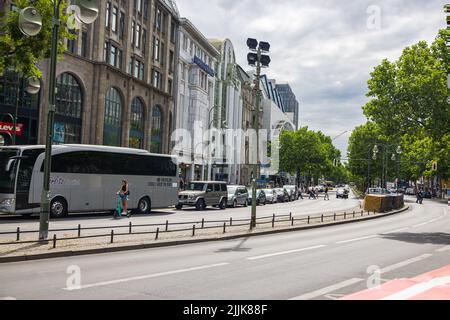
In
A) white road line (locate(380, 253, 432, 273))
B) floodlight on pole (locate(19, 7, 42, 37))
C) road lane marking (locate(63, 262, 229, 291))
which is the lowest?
white road line (locate(380, 253, 432, 273))

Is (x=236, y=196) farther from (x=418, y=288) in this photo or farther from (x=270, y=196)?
(x=418, y=288)

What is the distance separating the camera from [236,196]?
121 feet

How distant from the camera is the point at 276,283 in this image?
28.7ft

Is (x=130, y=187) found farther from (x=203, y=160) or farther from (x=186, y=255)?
(x=203, y=160)

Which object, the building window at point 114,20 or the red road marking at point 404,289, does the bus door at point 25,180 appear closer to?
the red road marking at point 404,289

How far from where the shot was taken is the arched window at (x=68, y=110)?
36938 mm

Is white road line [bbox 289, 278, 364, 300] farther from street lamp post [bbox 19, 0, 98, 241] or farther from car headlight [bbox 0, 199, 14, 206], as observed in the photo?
car headlight [bbox 0, 199, 14, 206]

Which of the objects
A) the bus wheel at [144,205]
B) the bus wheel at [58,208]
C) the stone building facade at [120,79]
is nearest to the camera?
the bus wheel at [58,208]

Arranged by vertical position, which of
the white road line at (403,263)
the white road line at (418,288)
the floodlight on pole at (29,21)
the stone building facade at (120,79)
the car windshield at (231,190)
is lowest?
the white road line at (403,263)

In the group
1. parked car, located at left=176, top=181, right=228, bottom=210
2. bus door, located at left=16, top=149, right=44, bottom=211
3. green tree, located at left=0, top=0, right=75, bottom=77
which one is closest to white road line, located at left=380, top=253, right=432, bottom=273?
green tree, located at left=0, top=0, right=75, bottom=77

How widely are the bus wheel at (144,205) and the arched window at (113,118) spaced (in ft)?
54.2

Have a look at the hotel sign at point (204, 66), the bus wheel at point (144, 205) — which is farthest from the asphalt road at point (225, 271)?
the hotel sign at point (204, 66)

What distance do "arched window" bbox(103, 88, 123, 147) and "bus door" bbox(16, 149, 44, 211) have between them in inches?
864

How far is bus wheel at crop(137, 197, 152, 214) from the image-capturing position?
26763mm
